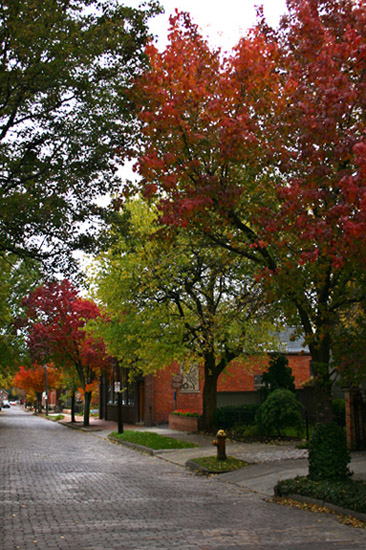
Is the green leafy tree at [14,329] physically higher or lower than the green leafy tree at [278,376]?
higher

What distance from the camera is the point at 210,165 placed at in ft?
40.4

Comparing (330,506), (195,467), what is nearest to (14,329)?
(195,467)

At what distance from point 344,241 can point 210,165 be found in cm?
407

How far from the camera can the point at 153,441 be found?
23.9 meters

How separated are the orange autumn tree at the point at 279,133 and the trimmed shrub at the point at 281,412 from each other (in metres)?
9.91

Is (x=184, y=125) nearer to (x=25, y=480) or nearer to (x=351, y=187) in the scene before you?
(x=351, y=187)

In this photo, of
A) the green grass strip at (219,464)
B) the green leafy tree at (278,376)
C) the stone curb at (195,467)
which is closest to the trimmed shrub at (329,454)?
the green grass strip at (219,464)

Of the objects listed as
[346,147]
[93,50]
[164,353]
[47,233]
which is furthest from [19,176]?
[164,353]

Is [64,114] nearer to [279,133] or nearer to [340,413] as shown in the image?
[279,133]

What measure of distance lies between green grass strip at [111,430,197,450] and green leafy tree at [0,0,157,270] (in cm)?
1108

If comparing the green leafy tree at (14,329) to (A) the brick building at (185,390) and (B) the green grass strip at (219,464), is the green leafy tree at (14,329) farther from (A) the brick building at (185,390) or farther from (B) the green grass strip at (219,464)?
(B) the green grass strip at (219,464)

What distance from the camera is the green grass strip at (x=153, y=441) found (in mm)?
22123

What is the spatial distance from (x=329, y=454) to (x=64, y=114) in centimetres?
869

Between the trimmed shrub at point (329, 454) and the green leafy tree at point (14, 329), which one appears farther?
the green leafy tree at point (14, 329)
